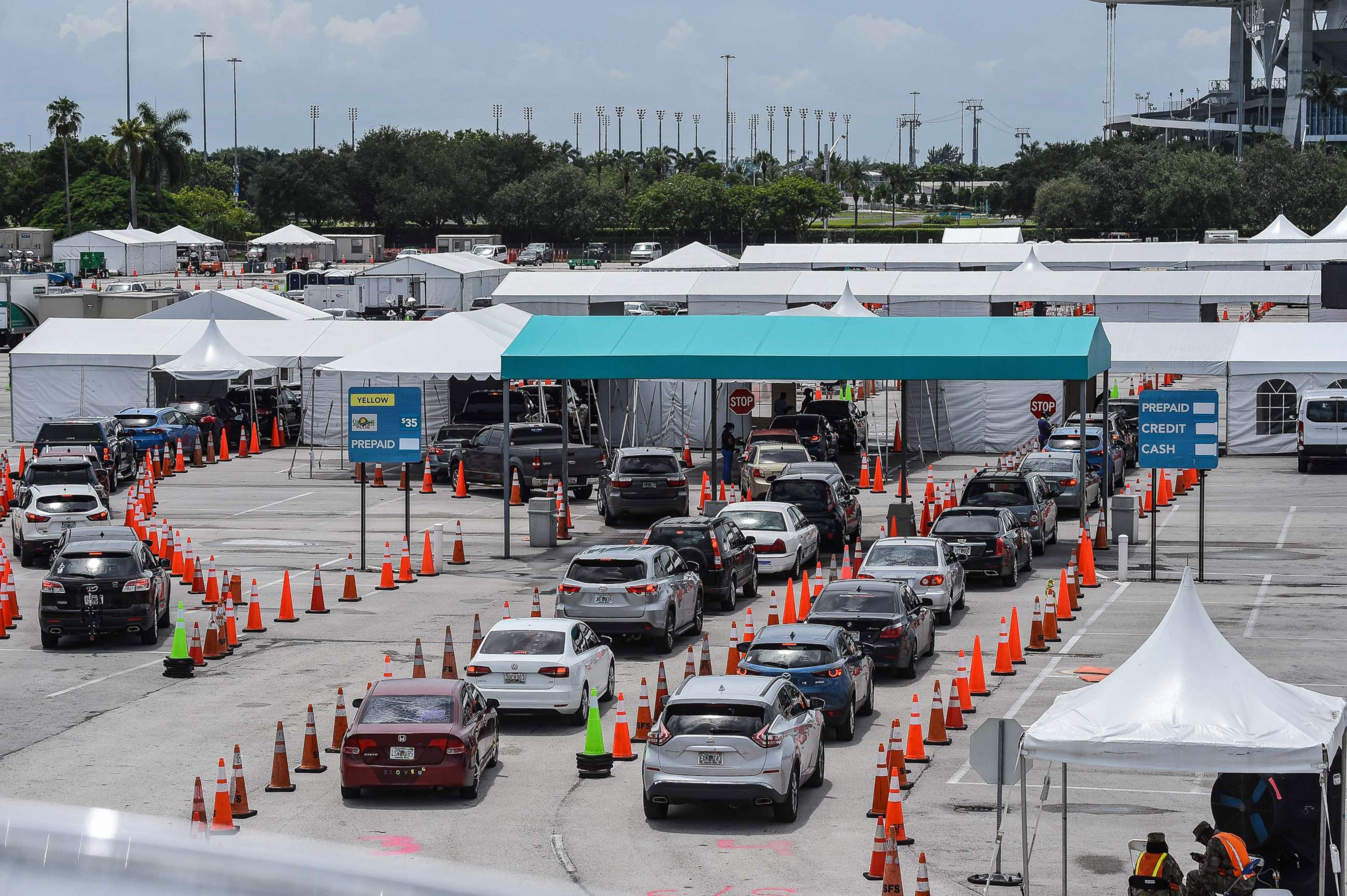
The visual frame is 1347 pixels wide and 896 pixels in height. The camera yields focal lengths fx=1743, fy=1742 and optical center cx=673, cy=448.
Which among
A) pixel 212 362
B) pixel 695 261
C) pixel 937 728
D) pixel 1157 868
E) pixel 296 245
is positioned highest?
pixel 296 245

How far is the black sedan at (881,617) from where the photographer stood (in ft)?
71.0

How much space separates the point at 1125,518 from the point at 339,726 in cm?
1984

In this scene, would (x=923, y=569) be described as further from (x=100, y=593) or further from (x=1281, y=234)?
(x=1281, y=234)

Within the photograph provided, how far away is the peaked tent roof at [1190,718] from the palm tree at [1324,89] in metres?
166

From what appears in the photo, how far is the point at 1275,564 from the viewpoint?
3138cm

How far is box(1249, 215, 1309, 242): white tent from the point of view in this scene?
9731 centimetres

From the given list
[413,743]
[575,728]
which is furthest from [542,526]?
[413,743]

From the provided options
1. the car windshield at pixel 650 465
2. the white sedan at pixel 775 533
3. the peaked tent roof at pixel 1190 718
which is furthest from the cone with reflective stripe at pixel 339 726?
the car windshield at pixel 650 465

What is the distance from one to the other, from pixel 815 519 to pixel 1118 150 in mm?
112854

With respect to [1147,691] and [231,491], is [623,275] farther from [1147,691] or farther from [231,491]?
[1147,691]

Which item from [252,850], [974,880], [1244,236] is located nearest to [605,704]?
[974,880]

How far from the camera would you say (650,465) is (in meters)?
36.6

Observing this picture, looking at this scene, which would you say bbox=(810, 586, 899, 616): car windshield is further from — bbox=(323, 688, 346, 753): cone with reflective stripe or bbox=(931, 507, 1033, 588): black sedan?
bbox=(323, 688, 346, 753): cone with reflective stripe

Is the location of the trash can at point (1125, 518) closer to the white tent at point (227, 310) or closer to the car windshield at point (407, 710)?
the car windshield at point (407, 710)
